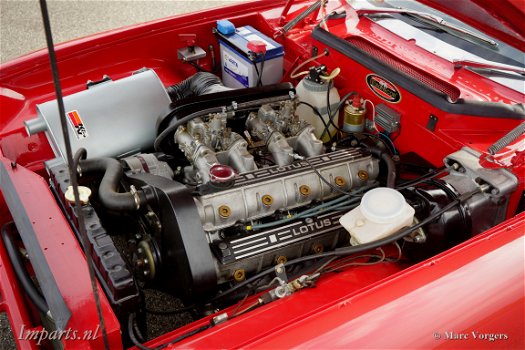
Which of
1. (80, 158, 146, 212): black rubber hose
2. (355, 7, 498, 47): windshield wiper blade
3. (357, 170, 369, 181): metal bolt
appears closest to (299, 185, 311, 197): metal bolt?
(357, 170, 369, 181): metal bolt

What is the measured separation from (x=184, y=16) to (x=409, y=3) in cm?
103

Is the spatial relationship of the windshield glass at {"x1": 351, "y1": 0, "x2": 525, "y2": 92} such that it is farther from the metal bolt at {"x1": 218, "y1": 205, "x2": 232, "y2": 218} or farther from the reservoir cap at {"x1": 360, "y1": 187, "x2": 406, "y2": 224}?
the metal bolt at {"x1": 218, "y1": 205, "x2": 232, "y2": 218}

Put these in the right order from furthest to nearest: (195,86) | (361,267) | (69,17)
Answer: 1. (69,17)
2. (195,86)
3. (361,267)

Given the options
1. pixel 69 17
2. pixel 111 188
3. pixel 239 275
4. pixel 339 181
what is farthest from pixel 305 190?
pixel 69 17

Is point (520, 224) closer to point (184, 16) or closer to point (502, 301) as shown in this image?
point (502, 301)

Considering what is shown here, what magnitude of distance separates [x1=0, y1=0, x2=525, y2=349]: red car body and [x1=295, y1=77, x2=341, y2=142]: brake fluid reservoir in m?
0.09

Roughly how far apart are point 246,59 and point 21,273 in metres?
1.29

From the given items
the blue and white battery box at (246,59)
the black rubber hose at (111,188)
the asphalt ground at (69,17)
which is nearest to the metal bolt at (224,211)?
the black rubber hose at (111,188)

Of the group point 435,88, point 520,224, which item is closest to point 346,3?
point 435,88

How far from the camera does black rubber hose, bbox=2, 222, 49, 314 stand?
126 cm

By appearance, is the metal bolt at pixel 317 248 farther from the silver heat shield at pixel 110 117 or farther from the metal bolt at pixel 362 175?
the silver heat shield at pixel 110 117

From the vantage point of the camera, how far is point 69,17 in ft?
14.6

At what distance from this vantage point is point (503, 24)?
1417 millimetres

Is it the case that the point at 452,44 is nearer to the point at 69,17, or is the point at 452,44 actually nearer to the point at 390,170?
the point at 390,170
